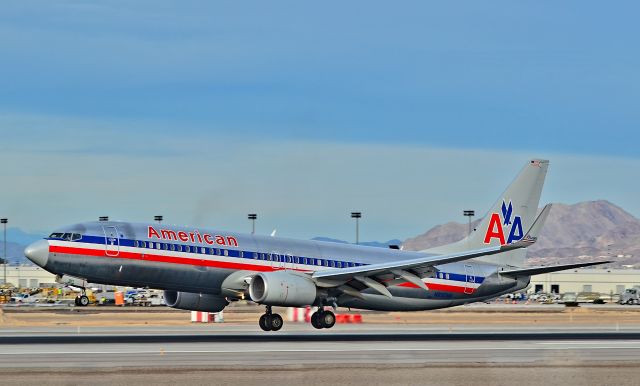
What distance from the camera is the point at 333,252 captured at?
54625 mm

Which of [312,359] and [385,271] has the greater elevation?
[385,271]

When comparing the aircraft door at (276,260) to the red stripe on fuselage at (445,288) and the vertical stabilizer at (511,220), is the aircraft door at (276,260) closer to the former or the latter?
the red stripe on fuselage at (445,288)

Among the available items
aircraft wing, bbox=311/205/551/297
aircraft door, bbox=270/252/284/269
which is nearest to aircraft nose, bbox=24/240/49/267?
aircraft door, bbox=270/252/284/269

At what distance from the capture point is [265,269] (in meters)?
51.3

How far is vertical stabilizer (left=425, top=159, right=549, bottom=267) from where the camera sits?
62.8 meters

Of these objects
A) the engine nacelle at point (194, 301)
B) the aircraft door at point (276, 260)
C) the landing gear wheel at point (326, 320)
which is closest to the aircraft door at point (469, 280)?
the landing gear wheel at point (326, 320)

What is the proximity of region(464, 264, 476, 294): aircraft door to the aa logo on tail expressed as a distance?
15.2 ft

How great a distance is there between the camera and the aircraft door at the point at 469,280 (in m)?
58.6

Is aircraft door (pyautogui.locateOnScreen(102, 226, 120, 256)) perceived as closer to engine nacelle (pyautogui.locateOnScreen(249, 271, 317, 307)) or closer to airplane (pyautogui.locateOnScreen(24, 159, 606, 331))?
airplane (pyautogui.locateOnScreen(24, 159, 606, 331))

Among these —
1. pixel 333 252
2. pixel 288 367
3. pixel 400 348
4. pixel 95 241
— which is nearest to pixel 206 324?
pixel 333 252

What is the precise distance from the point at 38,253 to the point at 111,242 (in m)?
3.35

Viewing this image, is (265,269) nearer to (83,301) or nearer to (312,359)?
(312,359)

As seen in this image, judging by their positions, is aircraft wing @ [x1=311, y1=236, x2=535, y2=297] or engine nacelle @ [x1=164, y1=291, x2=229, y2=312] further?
engine nacelle @ [x1=164, y1=291, x2=229, y2=312]

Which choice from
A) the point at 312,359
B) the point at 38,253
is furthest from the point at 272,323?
the point at 312,359
